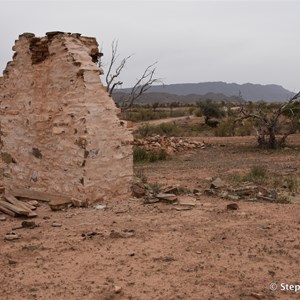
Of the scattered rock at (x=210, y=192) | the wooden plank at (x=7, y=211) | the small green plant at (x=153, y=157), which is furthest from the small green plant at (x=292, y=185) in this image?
the small green plant at (x=153, y=157)

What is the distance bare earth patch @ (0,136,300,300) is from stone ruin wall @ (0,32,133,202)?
21.6 inches

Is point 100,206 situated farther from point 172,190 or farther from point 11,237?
point 11,237

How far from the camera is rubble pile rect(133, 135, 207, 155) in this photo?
17.0 meters

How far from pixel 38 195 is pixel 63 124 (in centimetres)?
135

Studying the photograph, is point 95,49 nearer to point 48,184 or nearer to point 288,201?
point 48,184

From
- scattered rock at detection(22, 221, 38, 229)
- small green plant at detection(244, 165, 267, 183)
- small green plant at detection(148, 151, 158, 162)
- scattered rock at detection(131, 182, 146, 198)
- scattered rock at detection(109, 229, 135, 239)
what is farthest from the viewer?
small green plant at detection(148, 151, 158, 162)

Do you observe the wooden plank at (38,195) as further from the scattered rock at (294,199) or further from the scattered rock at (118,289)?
the scattered rock at (294,199)

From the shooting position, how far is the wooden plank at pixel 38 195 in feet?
24.5

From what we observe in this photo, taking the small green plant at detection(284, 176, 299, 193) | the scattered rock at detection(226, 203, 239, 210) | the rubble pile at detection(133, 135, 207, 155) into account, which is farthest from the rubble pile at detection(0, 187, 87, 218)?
the rubble pile at detection(133, 135, 207, 155)

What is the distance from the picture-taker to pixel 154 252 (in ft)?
16.9

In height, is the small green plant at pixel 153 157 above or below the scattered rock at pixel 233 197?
A: below

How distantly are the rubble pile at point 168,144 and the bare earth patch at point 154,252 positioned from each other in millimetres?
9073

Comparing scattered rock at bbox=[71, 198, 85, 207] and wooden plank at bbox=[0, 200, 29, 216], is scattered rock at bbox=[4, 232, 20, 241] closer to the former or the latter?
wooden plank at bbox=[0, 200, 29, 216]

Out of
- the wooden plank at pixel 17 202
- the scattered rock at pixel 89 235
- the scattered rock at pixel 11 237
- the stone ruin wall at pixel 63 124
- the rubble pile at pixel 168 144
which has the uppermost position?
the stone ruin wall at pixel 63 124
